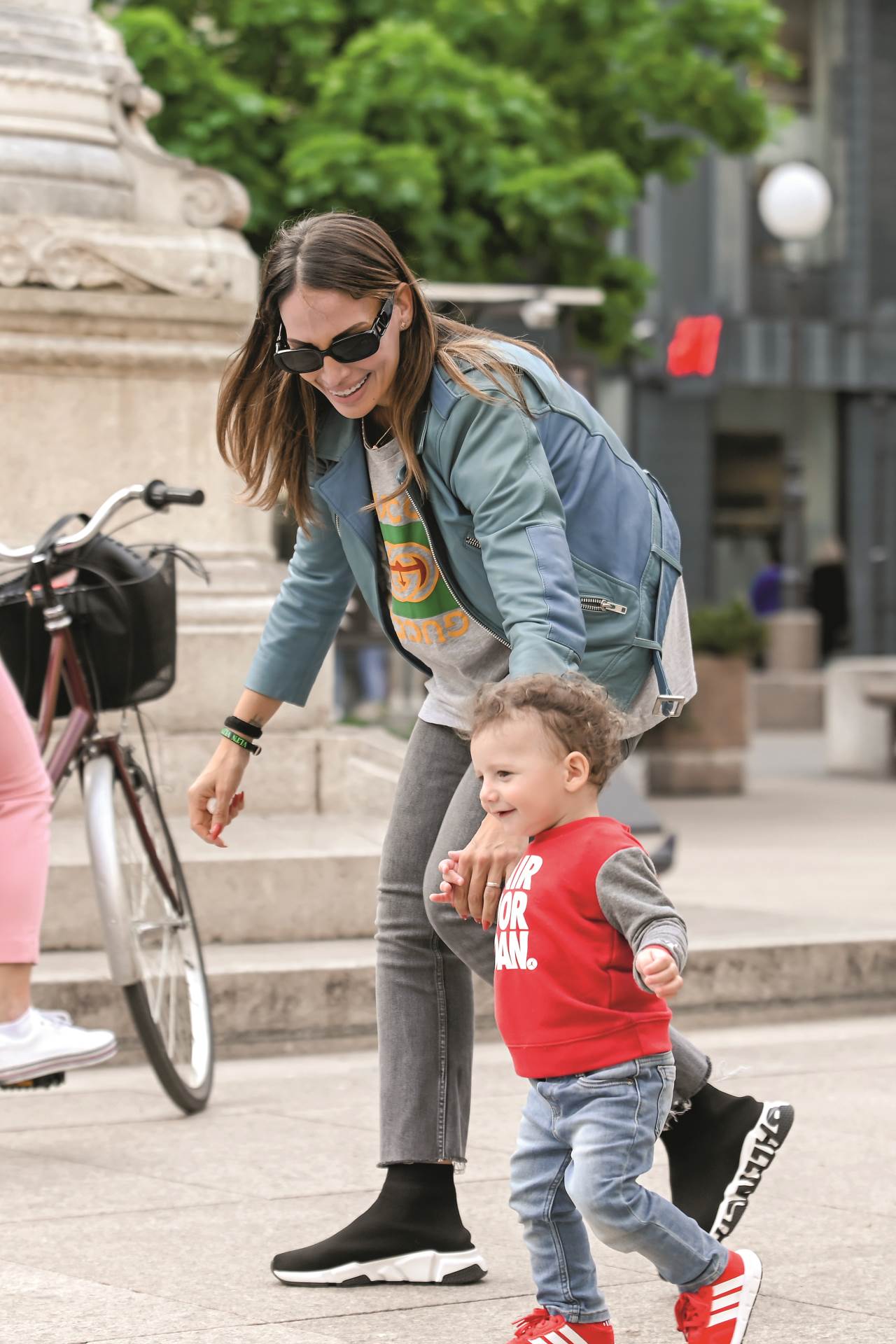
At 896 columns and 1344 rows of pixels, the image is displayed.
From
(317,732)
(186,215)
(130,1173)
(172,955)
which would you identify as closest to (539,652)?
(130,1173)

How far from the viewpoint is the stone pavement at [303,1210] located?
11.3 ft

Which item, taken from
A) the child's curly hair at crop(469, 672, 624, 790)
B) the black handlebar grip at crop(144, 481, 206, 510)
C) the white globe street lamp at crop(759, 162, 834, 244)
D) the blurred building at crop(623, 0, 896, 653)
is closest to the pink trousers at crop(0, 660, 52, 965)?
the black handlebar grip at crop(144, 481, 206, 510)

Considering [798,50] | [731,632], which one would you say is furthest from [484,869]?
[798,50]

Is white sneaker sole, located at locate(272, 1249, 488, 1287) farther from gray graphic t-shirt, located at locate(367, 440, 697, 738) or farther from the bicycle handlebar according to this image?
the bicycle handlebar

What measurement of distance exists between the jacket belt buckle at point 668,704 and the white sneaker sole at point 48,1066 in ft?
5.43

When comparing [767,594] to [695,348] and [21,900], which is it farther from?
[21,900]

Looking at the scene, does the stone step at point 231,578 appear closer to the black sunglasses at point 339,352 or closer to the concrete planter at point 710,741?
the black sunglasses at point 339,352

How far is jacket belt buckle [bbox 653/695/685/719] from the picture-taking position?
3.53 meters

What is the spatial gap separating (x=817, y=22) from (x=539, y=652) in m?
31.1

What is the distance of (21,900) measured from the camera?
14.8 feet

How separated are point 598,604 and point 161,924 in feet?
6.46

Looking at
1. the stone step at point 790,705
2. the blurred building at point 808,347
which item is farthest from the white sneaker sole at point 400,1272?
the blurred building at point 808,347

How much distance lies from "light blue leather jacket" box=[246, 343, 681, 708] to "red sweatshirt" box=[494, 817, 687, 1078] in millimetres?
302

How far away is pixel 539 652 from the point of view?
318 cm
